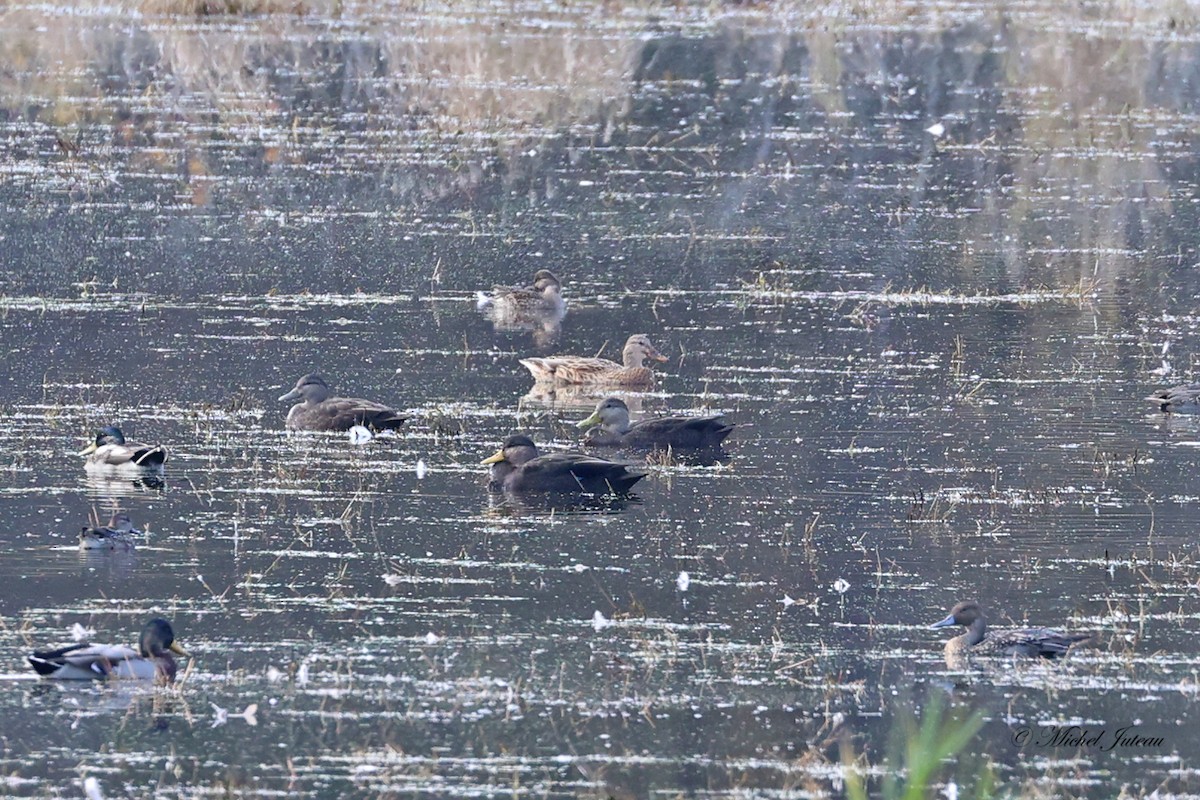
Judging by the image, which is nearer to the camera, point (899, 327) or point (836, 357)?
point (836, 357)

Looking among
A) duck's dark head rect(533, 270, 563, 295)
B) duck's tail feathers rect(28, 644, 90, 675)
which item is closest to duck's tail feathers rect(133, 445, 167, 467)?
duck's tail feathers rect(28, 644, 90, 675)

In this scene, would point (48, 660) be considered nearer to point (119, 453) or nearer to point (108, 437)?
point (119, 453)

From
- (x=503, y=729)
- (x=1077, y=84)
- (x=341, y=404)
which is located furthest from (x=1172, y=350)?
(x=1077, y=84)

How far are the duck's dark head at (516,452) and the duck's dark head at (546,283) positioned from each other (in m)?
5.51

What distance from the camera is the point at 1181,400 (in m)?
14.0

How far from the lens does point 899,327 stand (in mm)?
16766

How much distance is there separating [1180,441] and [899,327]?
3.76 meters

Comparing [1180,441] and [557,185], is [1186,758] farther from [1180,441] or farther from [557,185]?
[557,185]

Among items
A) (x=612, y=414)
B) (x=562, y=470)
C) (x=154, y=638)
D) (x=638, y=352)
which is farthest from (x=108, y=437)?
(x=638, y=352)

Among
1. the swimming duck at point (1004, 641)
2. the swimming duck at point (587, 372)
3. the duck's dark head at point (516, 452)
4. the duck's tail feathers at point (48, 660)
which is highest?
the duck's tail feathers at point (48, 660)

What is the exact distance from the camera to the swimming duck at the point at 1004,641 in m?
8.87

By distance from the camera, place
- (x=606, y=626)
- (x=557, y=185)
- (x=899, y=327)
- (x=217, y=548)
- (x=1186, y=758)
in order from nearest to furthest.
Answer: (x=1186, y=758)
(x=606, y=626)
(x=217, y=548)
(x=899, y=327)
(x=557, y=185)
